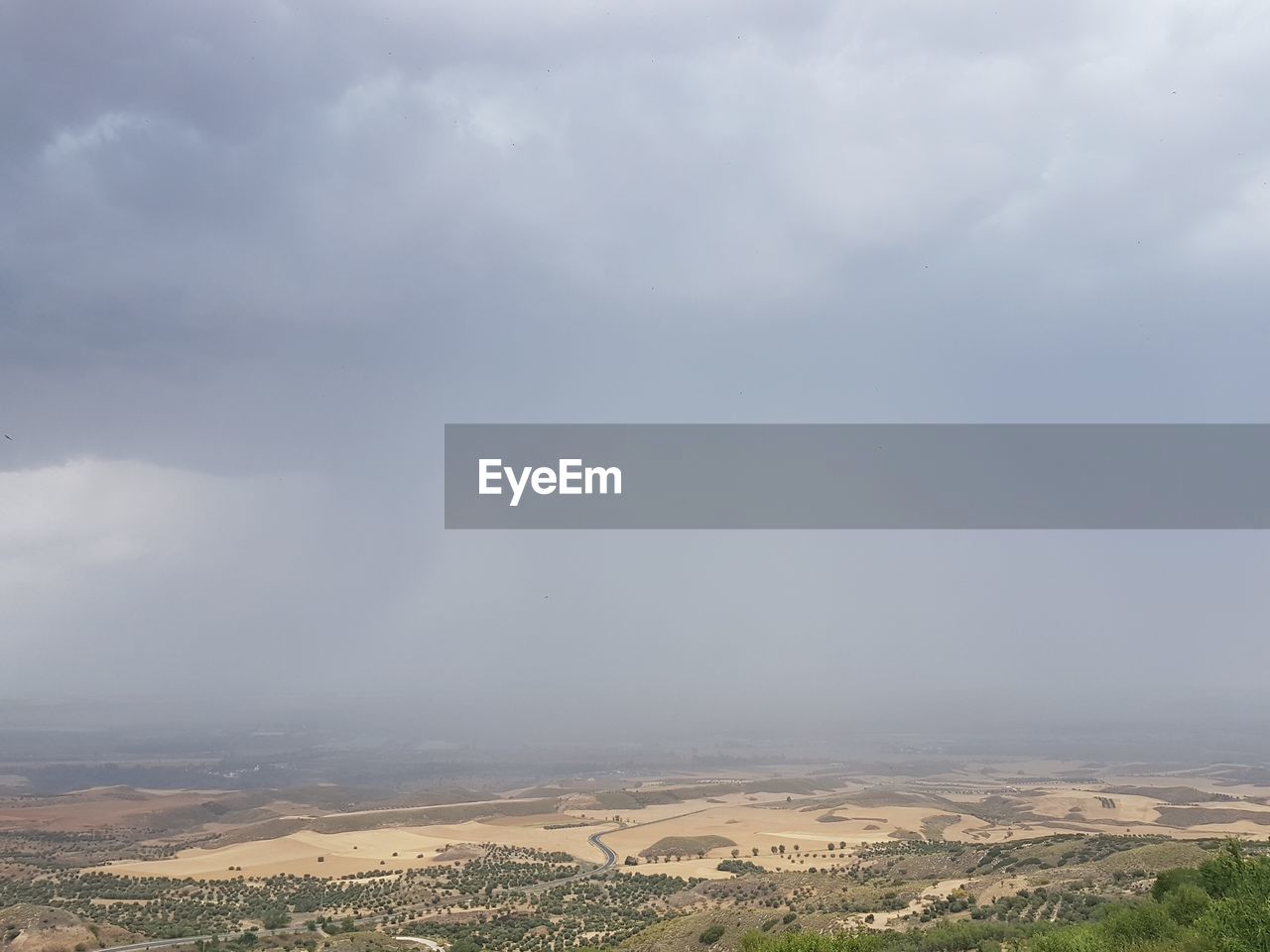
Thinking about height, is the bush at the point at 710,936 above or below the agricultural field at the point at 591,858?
above

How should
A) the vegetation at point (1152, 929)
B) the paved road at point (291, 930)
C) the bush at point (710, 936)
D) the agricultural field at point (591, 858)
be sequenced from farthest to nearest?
the paved road at point (291, 930) → the agricultural field at point (591, 858) → the bush at point (710, 936) → the vegetation at point (1152, 929)

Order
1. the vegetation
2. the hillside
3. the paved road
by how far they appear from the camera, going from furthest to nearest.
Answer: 1. the paved road
2. the hillside
3. the vegetation

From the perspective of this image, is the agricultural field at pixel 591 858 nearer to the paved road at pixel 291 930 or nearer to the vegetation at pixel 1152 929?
the paved road at pixel 291 930

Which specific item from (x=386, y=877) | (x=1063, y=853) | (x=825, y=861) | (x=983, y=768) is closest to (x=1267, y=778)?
(x=983, y=768)

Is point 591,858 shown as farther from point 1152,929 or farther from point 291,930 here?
point 1152,929

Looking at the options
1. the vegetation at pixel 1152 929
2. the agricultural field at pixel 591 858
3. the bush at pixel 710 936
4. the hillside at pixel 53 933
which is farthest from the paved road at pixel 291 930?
the vegetation at pixel 1152 929

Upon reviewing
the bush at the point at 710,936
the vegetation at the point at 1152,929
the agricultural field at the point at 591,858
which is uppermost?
the vegetation at the point at 1152,929

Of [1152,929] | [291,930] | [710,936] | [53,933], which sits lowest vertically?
[291,930]

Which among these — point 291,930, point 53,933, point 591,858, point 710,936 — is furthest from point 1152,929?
point 591,858

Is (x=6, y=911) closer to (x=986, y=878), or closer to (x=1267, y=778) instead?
(x=986, y=878)

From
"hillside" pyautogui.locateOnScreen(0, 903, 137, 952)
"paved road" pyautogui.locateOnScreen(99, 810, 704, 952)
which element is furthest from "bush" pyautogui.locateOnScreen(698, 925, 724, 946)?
"hillside" pyautogui.locateOnScreen(0, 903, 137, 952)

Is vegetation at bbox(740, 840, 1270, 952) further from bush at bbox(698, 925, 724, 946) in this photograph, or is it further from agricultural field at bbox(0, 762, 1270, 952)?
bush at bbox(698, 925, 724, 946)
